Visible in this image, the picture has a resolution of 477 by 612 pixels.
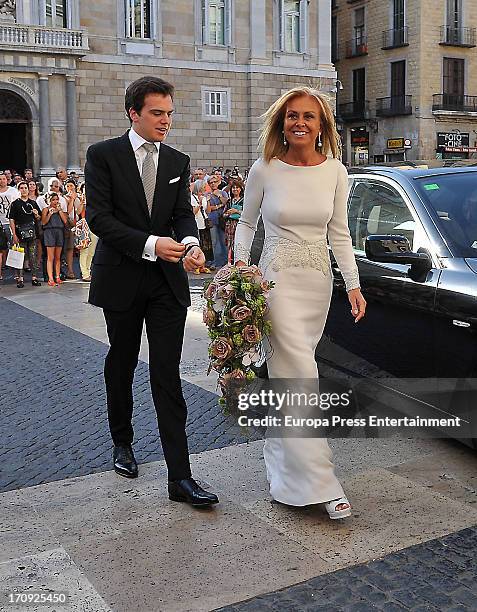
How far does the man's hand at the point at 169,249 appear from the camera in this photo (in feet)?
13.5

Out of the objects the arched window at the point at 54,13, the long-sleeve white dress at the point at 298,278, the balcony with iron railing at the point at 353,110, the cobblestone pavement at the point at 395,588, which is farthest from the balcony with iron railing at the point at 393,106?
the cobblestone pavement at the point at 395,588

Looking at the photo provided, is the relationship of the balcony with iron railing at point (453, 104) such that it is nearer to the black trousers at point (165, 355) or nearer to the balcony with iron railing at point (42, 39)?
the balcony with iron railing at point (42, 39)

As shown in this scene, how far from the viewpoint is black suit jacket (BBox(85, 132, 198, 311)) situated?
429cm

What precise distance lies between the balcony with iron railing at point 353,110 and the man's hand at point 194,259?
45.0 meters

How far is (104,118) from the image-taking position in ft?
105

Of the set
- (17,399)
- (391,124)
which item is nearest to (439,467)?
(17,399)

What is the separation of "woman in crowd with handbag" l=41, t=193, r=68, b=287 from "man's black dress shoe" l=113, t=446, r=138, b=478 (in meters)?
9.97

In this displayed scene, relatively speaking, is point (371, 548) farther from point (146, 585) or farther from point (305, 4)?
point (305, 4)

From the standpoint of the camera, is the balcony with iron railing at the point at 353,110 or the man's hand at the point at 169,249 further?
the balcony with iron railing at the point at 353,110

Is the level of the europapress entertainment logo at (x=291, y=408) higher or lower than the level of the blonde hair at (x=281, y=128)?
lower

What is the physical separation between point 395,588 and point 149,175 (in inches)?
93.1

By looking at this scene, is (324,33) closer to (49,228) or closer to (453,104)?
(453,104)

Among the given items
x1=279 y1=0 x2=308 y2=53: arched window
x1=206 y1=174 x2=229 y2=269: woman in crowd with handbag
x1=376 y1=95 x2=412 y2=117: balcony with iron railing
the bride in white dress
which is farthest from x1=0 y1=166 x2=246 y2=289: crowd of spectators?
x1=376 y1=95 x2=412 y2=117: balcony with iron railing

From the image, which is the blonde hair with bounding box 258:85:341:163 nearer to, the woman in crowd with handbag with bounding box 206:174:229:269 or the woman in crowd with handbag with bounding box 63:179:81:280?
the woman in crowd with handbag with bounding box 63:179:81:280
